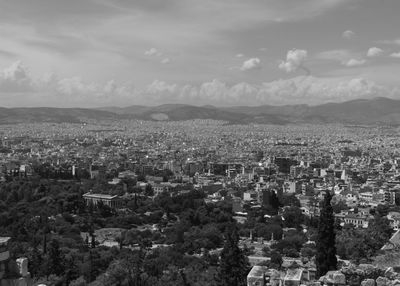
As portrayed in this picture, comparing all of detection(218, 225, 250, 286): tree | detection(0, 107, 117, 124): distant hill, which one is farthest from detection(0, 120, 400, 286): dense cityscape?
detection(0, 107, 117, 124): distant hill

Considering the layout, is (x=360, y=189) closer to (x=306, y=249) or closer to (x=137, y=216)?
(x=137, y=216)

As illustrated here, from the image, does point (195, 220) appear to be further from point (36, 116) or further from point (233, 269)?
point (36, 116)

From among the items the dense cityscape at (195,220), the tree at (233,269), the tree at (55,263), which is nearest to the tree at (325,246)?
the dense cityscape at (195,220)

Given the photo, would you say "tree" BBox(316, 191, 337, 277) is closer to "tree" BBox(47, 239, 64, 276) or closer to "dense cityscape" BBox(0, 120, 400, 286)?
"dense cityscape" BBox(0, 120, 400, 286)

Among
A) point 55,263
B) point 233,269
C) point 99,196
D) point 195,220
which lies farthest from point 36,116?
point 233,269

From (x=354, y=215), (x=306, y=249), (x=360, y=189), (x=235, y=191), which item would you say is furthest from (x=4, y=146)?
(x=306, y=249)
